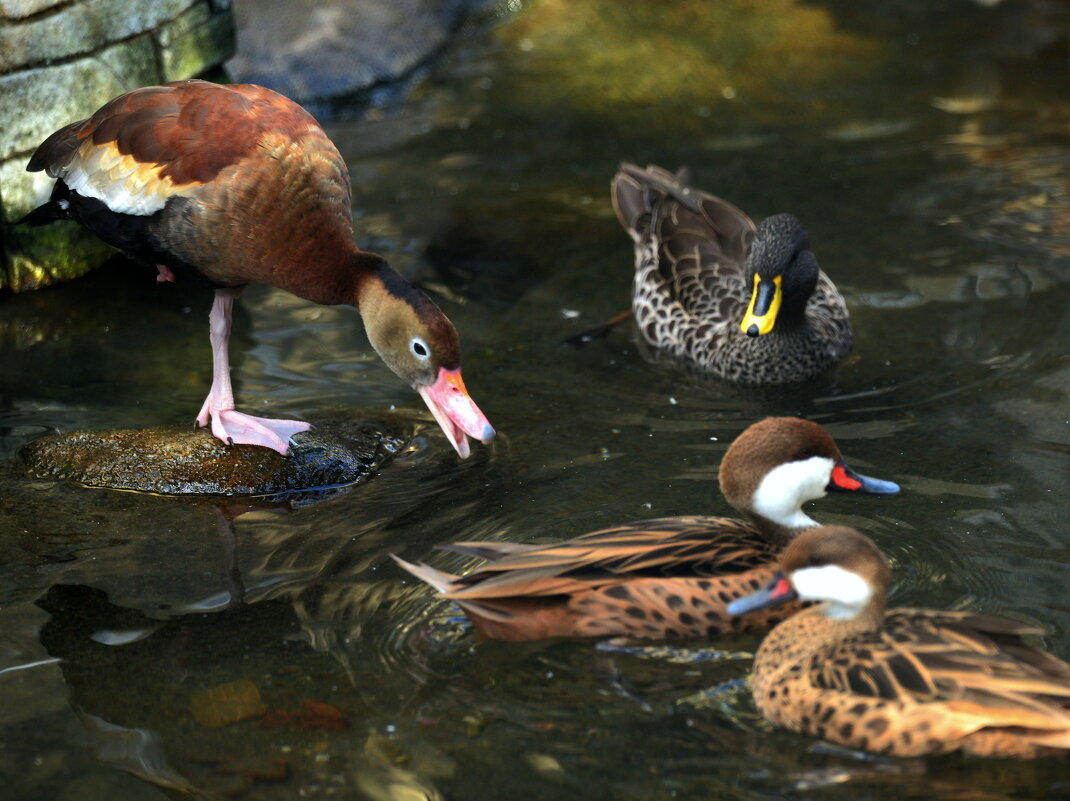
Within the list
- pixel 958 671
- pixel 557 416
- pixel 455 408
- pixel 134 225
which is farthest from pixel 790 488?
pixel 134 225

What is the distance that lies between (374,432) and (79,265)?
2.54 metres

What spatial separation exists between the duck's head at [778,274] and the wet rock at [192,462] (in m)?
1.91

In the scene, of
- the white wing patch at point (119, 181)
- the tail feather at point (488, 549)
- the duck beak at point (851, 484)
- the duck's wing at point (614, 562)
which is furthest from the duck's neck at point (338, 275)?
the duck beak at point (851, 484)

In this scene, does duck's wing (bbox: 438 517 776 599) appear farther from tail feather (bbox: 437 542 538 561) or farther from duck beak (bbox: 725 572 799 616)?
duck beak (bbox: 725 572 799 616)

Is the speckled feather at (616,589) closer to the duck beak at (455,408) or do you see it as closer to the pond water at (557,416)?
the pond water at (557,416)

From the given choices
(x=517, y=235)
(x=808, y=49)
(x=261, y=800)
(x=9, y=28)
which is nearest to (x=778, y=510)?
(x=261, y=800)

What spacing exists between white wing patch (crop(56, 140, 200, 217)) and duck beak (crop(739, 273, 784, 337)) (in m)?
2.59

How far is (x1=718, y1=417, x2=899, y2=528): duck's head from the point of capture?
171 inches

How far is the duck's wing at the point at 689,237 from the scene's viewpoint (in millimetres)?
6914

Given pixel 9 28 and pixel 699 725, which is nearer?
pixel 699 725

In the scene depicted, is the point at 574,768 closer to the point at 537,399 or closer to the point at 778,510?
the point at 778,510

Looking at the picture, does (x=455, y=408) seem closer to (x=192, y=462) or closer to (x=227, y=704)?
(x=192, y=462)

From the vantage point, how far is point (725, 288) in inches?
274

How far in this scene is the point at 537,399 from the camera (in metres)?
6.18
